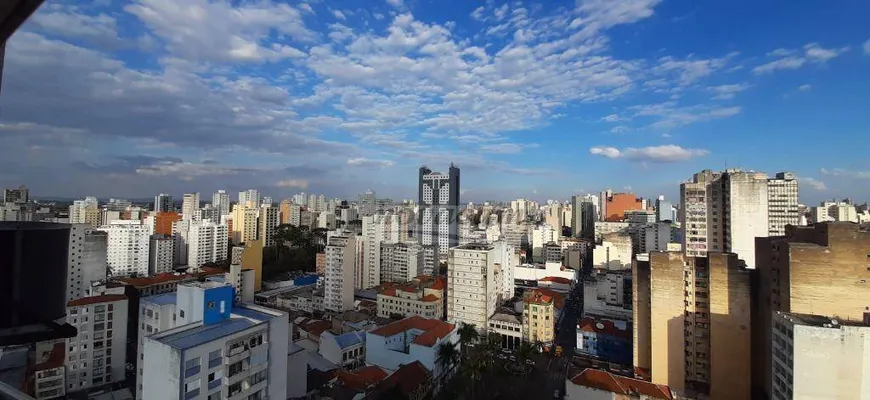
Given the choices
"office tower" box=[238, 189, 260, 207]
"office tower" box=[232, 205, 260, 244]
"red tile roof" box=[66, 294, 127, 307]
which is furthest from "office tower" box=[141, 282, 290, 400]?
"office tower" box=[238, 189, 260, 207]

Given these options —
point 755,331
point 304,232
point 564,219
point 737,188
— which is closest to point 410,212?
point 304,232

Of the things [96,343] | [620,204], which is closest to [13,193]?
[96,343]

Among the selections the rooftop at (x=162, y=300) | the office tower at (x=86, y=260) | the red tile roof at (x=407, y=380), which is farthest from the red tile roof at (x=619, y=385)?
the office tower at (x=86, y=260)

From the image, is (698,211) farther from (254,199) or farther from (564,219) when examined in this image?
(254,199)

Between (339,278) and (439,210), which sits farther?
(439,210)

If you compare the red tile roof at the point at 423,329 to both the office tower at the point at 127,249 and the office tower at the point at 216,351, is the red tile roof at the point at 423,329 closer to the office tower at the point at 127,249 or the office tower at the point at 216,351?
the office tower at the point at 216,351

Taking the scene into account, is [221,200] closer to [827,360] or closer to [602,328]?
[602,328]

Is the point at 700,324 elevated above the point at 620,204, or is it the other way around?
the point at 620,204
